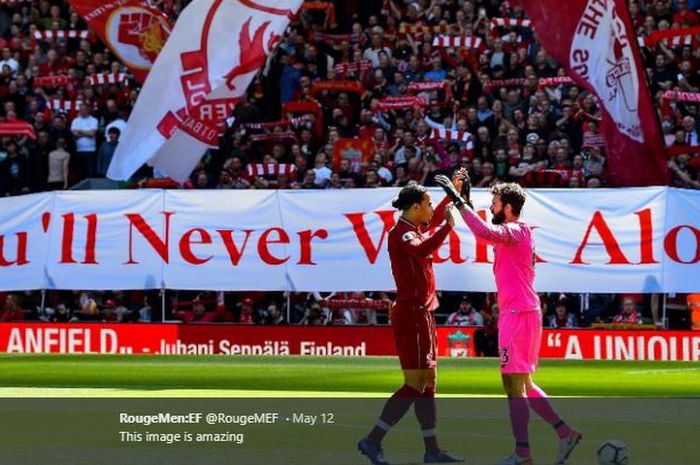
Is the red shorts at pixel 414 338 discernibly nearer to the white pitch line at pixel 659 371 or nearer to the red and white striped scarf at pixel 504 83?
the white pitch line at pixel 659 371

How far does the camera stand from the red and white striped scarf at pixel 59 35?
3444cm

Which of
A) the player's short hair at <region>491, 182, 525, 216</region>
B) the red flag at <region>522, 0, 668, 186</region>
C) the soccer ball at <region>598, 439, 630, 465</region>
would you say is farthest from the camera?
the red flag at <region>522, 0, 668, 186</region>

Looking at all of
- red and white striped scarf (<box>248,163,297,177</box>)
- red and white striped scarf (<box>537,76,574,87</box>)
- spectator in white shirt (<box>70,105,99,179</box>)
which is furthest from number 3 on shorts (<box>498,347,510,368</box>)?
spectator in white shirt (<box>70,105,99,179</box>)

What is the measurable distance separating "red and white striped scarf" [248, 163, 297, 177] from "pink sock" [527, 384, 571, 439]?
1729 cm

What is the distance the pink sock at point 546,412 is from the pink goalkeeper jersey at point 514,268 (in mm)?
642

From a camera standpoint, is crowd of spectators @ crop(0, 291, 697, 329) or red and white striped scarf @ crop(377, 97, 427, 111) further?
red and white striped scarf @ crop(377, 97, 427, 111)

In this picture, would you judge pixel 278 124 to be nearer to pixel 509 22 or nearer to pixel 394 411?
pixel 509 22

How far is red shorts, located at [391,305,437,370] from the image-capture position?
12047 millimetres

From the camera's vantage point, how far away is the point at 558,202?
2505cm

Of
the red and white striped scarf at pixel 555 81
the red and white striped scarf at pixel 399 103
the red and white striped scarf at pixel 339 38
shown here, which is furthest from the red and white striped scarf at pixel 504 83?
the red and white striped scarf at pixel 339 38

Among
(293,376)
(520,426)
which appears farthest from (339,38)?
(520,426)

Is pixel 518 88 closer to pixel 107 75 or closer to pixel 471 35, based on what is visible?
pixel 471 35

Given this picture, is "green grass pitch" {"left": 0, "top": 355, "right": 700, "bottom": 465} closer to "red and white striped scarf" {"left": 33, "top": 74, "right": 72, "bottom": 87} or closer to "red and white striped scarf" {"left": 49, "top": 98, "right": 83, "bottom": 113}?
"red and white striped scarf" {"left": 49, "top": 98, "right": 83, "bottom": 113}

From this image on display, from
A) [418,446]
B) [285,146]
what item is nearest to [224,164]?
[285,146]
